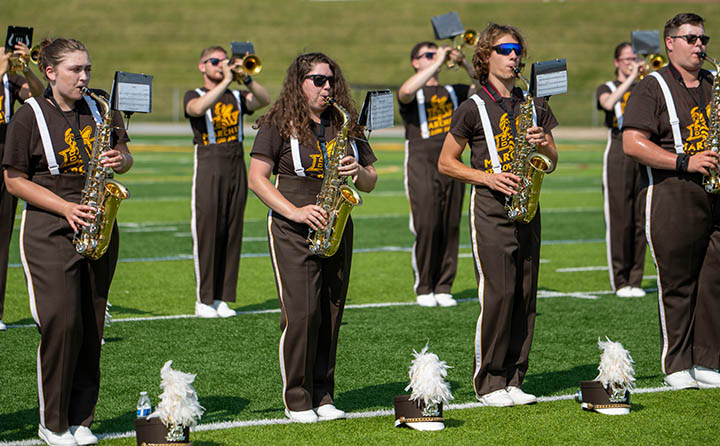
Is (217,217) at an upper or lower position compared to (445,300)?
upper

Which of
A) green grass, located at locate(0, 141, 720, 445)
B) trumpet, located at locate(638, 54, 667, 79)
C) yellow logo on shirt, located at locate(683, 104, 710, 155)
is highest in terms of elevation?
trumpet, located at locate(638, 54, 667, 79)

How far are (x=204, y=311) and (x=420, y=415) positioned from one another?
12.2 feet

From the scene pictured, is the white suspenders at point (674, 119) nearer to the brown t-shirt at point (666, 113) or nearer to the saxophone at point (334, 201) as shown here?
the brown t-shirt at point (666, 113)

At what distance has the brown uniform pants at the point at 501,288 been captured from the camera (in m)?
5.52

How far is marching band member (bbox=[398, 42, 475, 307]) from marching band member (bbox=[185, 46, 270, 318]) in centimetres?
147

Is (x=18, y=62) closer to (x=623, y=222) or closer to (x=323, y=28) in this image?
(x=623, y=222)

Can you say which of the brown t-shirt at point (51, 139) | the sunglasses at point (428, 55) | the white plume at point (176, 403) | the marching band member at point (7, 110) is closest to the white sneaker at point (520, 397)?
the white plume at point (176, 403)

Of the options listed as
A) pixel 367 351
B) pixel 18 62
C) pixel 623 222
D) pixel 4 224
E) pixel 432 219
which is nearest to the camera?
pixel 367 351

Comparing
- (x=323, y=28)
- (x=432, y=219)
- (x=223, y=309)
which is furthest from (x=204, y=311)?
(x=323, y=28)

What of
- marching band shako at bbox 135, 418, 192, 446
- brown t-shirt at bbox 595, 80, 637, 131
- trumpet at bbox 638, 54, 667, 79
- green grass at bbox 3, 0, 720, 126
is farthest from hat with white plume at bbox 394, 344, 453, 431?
green grass at bbox 3, 0, 720, 126

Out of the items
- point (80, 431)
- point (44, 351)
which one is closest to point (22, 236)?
point (44, 351)

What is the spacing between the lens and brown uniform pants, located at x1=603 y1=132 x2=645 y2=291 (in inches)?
374

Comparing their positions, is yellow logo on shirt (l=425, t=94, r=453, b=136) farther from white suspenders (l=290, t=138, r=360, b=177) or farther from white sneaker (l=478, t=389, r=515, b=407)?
white suspenders (l=290, t=138, r=360, b=177)

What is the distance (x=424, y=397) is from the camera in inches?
199
